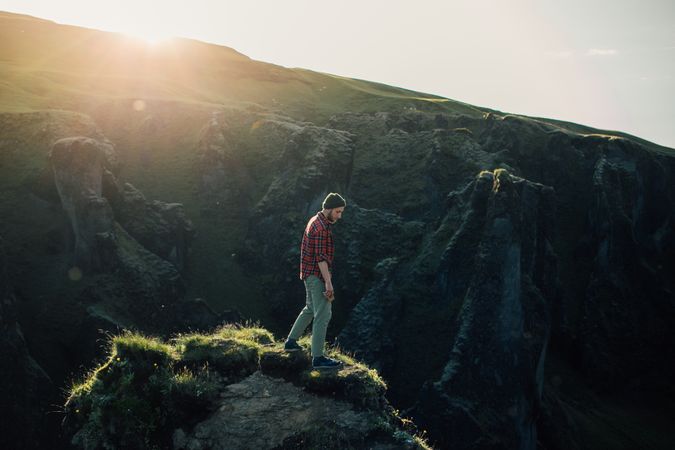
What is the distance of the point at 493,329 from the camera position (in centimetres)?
3397

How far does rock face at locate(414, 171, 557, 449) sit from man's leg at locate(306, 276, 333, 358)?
21.4 m

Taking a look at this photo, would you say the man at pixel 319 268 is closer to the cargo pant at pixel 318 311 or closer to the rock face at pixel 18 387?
the cargo pant at pixel 318 311

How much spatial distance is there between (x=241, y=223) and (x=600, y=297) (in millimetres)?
36759

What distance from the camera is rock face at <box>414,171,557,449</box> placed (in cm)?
3209

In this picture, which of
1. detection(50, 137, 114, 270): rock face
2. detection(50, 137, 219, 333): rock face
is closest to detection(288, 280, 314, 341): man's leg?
detection(50, 137, 219, 333): rock face

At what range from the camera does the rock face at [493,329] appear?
3209 centimetres

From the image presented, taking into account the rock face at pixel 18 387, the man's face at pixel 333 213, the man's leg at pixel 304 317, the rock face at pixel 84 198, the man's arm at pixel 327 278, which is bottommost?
the rock face at pixel 18 387

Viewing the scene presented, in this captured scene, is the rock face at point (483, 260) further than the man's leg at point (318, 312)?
Yes

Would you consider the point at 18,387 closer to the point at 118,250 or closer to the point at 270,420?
the point at 118,250

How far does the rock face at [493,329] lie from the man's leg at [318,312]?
21.4 m

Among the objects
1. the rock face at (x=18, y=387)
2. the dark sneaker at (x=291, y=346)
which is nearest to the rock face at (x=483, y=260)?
the rock face at (x=18, y=387)

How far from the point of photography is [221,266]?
44.3 m

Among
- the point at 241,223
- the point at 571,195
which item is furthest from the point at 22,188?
the point at 571,195

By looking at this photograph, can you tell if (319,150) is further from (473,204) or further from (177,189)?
(473,204)
